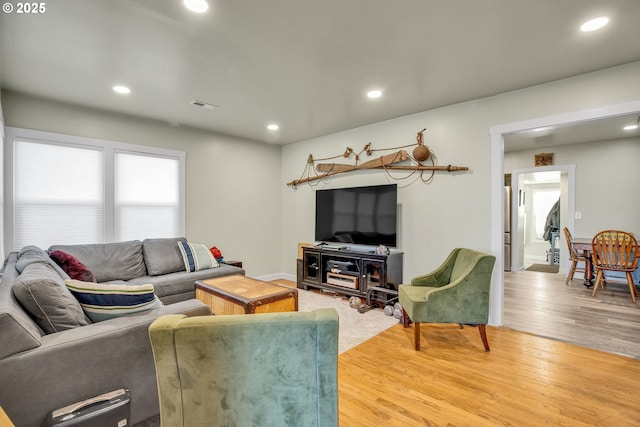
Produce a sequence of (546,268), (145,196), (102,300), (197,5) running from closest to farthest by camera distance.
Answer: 1. (102,300)
2. (197,5)
3. (145,196)
4. (546,268)

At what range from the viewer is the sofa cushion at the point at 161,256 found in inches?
147

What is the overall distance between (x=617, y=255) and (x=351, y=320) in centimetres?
408

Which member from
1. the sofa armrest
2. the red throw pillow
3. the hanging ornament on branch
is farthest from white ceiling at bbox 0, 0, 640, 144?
the red throw pillow

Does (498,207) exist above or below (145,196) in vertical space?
below

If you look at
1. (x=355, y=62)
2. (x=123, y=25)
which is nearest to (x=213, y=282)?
(x=123, y=25)

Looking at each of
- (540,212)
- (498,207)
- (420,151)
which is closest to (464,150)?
(420,151)

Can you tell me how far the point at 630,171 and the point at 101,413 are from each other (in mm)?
7525

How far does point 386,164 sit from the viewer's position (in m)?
4.18

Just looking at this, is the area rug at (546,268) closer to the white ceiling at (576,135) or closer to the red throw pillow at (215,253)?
the white ceiling at (576,135)

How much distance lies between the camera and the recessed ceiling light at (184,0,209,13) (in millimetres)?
1829

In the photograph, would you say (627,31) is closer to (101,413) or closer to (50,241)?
(101,413)

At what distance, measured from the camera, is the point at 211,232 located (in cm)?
478

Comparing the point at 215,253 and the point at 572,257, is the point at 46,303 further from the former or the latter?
the point at 572,257

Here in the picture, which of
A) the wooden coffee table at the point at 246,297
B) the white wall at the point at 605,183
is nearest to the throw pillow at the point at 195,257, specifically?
the wooden coffee table at the point at 246,297
